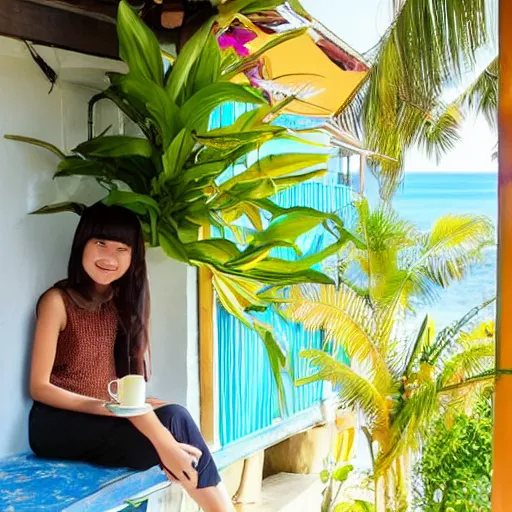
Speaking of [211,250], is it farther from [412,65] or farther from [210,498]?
[412,65]

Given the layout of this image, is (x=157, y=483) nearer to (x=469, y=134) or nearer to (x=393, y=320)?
(x=393, y=320)

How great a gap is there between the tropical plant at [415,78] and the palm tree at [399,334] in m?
0.38

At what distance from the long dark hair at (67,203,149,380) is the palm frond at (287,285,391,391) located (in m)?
1.13

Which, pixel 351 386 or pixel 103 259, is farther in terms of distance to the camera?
pixel 351 386

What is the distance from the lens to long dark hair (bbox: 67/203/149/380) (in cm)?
172

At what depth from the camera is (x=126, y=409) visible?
1.65m

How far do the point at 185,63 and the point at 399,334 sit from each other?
2.55 meters

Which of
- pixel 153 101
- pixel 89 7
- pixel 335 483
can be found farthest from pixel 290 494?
pixel 89 7

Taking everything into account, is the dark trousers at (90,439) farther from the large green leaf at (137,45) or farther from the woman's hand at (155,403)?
the large green leaf at (137,45)

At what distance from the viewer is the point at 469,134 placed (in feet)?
13.5

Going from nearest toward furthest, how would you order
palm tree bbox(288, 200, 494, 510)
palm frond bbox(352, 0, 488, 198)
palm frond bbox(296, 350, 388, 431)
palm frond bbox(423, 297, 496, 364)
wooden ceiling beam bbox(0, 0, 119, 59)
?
wooden ceiling beam bbox(0, 0, 119, 59) → palm frond bbox(352, 0, 488, 198) → palm frond bbox(296, 350, 388, 431) → palm tree bbox(288, 200, 494, 510) → palm frond bbox(423, 297, 496, 364)

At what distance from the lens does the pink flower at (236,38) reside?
1.86 m

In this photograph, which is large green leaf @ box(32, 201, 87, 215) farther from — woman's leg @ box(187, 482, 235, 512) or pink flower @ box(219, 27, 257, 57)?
woman's leg @ box(187, 482, 235, 512)

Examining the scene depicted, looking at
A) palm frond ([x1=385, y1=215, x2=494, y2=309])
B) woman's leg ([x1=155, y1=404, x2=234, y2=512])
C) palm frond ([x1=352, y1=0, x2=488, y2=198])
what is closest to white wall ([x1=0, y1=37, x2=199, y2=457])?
woman's leg ([x1=155, y1=404, x2=234, y2=512])
